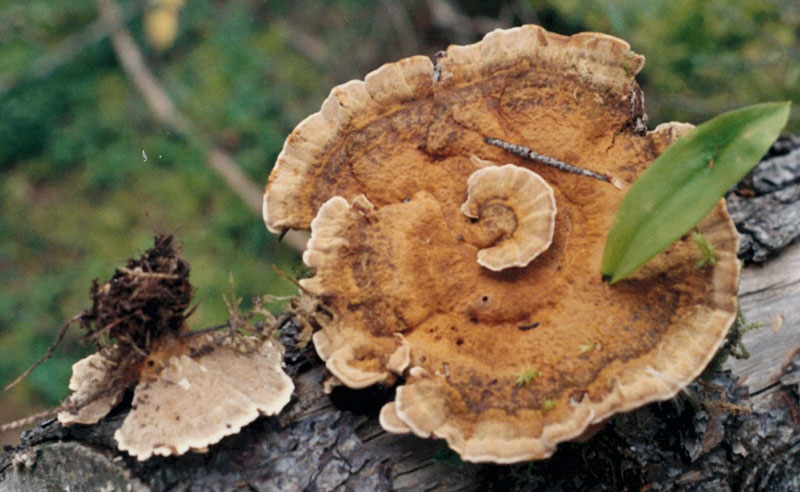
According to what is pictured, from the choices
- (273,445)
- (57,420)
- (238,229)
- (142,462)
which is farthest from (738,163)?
(238,229)

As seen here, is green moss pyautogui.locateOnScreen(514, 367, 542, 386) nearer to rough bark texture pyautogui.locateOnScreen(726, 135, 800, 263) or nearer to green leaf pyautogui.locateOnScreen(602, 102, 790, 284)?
green leaf pyautogui.locateOnScreen(602, 102, 790, 284)

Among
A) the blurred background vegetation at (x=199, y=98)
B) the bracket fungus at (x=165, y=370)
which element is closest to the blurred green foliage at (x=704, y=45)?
the blurred background vegetation at (x=199, y=98)

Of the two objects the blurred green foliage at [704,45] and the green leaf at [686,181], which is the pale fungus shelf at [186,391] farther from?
the blurred green foliage at [704,45]

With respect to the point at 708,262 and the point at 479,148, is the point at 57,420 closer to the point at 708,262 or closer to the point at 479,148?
the point at 479,148

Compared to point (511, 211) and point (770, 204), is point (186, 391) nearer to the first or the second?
point (511, 211)

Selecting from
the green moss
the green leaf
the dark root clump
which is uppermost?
the dark root clump

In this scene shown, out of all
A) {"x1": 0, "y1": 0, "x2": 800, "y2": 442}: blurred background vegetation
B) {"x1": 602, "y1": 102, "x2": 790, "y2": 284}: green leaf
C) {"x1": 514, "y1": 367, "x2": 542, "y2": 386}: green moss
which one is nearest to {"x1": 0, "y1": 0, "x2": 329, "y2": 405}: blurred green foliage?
{"x1": 0, "y1": 0, "x2": 800, "y2": 442}: blurred background vegetation
